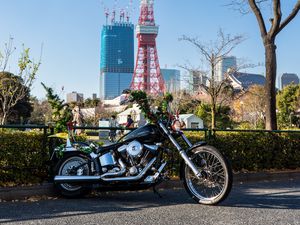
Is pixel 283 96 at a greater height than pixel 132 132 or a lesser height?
greater

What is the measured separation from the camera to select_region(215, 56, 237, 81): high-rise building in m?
16.8

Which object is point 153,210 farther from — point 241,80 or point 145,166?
point 241,80

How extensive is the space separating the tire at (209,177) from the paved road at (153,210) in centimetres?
14

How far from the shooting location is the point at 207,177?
4.57 m

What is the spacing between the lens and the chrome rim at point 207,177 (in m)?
4.47

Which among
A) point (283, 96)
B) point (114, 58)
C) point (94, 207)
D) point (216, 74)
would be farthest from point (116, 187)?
point (114, 58)

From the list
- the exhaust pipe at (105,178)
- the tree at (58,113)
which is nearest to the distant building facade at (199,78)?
the tree at (58,113)

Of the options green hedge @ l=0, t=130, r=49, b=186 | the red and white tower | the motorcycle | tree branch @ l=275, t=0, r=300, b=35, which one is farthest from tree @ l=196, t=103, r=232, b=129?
the motorcycle

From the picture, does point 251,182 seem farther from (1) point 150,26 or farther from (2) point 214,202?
(1) point 150,26

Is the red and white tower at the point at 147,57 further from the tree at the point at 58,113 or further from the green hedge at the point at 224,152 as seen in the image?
the tree at the point at 58,113

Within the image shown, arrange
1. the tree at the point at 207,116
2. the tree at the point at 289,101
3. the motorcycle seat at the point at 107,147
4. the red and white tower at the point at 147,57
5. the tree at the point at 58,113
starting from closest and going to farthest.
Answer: the motorcycle seat at the point at 107,147
the tree at the point at 58,113
the tree at the point at 207,116
the tree at the point at 289,101
the red and white tower at the point at 147,57

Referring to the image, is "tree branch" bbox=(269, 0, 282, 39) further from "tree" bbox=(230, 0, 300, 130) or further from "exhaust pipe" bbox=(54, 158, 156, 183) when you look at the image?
"exhaust pipe" bbox=(54, 158, 156, 183)

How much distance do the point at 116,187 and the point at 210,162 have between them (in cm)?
124

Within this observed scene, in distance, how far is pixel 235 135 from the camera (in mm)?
7207
